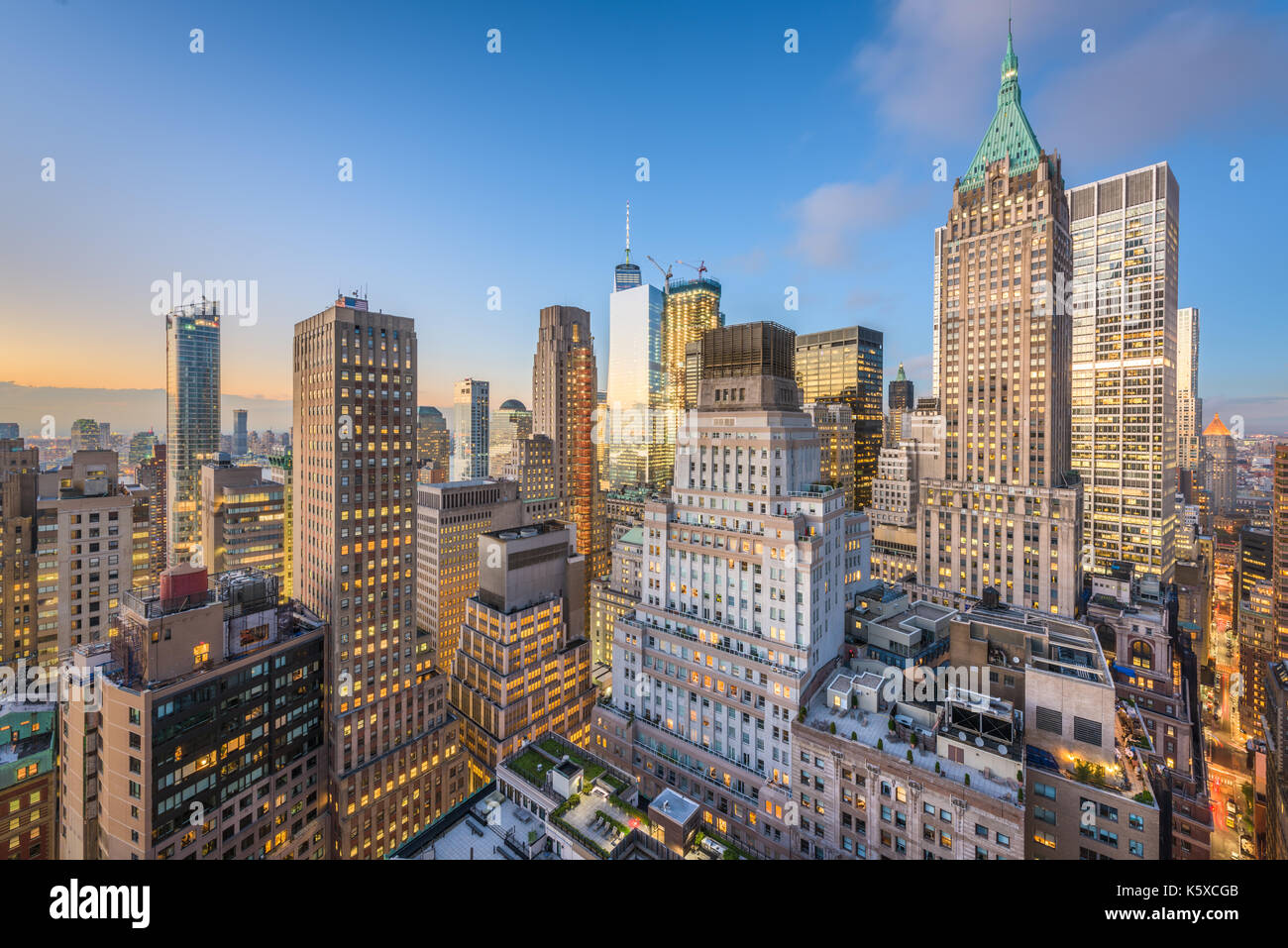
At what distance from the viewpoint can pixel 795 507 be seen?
62.2 metres

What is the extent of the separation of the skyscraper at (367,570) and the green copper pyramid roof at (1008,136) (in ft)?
366

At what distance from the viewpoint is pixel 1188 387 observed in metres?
171

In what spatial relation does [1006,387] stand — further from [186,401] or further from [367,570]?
[186,401]

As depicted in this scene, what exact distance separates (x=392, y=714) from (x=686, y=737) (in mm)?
39111

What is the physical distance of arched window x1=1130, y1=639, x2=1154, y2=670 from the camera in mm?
73625

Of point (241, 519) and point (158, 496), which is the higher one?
point (158, 496)

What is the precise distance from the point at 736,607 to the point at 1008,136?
110778mm

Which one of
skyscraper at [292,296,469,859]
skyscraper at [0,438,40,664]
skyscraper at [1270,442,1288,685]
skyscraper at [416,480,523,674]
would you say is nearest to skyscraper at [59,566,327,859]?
skyscraper at [292,296,469,859]

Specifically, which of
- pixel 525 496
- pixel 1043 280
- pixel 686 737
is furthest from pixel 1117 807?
pixel 525 496

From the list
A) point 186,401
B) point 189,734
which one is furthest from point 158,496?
point 189,734

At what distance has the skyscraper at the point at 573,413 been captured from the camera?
150 metres

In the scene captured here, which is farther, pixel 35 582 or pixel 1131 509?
pixel 1131 509

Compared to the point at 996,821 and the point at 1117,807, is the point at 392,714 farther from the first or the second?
the point at 1117,807

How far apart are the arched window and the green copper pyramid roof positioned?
84436mm
